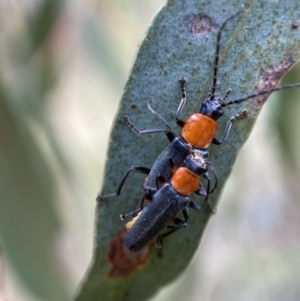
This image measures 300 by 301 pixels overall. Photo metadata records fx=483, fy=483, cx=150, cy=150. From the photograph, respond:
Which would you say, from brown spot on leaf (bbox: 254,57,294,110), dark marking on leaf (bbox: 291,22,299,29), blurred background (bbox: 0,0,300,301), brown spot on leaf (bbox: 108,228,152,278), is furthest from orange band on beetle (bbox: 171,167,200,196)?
dark marking on leaf (bbox: 291,22,299,29)

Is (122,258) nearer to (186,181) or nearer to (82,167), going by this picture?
(186,181)

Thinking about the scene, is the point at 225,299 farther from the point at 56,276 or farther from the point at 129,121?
the point at 129,121

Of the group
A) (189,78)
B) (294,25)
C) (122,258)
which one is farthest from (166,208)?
(294,25)

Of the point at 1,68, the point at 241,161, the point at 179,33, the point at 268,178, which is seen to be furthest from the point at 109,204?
the point at 268,178

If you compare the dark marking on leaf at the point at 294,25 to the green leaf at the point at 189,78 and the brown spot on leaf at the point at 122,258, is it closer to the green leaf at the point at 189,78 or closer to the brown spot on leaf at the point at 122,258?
the green leaf at the point at 189,78

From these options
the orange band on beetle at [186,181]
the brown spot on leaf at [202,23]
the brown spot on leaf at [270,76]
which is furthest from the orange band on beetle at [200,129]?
the brown spot on leaf at [202,23]

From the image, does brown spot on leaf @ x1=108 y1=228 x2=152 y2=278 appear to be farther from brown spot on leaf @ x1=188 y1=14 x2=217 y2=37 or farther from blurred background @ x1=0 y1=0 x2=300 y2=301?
brown spot on leaf @ x1=188 y1=14 x2=217 y2=37
